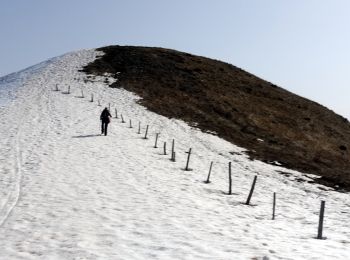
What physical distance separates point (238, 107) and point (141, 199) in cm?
3412

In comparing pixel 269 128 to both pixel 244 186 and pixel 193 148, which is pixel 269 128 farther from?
pixel 244 186

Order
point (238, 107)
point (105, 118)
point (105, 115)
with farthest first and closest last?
point (238, 107)
point (105, 118)
point (105, 115)

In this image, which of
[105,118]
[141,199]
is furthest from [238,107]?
[141,199]

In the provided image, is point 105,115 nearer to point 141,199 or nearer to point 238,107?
point 141,199

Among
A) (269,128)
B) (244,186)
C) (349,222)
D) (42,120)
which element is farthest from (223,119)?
(349,222)

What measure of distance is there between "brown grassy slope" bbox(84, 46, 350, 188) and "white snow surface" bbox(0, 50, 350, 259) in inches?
160

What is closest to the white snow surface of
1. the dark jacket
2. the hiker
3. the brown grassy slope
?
the hiker

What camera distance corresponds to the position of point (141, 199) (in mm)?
18203

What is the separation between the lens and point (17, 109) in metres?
43.9

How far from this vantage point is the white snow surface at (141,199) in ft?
40.7

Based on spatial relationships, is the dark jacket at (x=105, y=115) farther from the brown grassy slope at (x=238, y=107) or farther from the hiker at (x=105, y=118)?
the brown grassy slope at (x=238, y=107)

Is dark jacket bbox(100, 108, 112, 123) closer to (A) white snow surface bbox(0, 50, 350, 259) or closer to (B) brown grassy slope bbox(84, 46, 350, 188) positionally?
(A) white snow surface bbox(0, 50, 350, 259)

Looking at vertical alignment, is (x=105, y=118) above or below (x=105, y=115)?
below

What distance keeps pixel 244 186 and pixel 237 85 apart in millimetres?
37541
